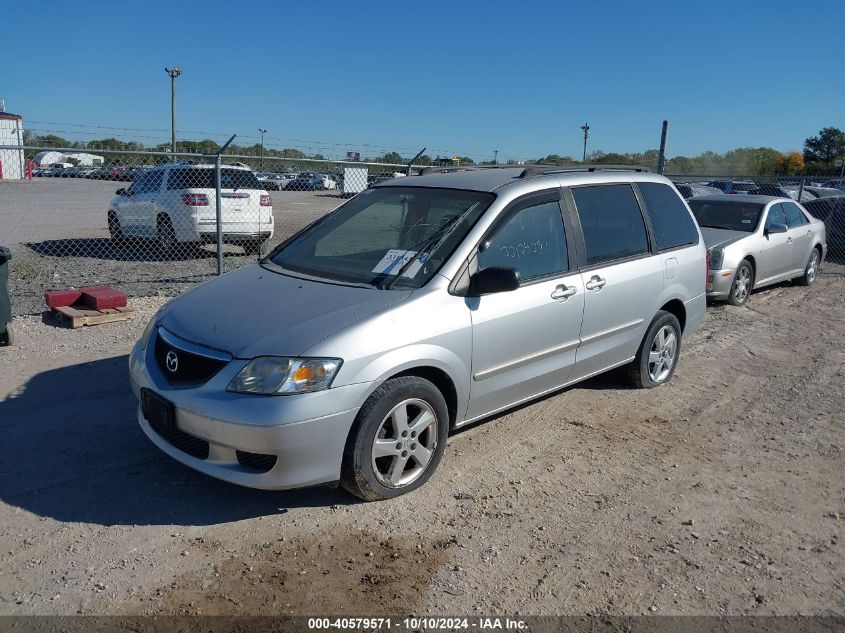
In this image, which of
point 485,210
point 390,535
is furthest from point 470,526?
point 485,210

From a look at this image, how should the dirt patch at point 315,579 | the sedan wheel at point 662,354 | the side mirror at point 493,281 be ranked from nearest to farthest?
the dirt patch at point 315,579 → the side mirror at point 493,281 → the sedan wheel at point 662,354

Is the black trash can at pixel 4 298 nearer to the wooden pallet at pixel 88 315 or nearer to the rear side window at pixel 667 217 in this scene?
the wooden pallet at pixel 88 315

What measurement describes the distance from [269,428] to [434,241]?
1.62m

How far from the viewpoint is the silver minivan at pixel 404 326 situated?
11.6 feet

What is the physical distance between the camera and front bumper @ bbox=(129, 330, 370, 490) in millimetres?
3441

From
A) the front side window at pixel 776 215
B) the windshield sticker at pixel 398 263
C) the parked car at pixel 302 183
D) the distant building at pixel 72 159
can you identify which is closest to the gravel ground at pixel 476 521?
the windshield sticker at pixel 398 263

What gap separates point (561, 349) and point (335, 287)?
1631mm

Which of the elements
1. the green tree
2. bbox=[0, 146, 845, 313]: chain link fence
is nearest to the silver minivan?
bbox=[0, 146, 845, 313]: chain link fence

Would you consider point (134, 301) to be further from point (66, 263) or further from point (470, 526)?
point (470, 526)

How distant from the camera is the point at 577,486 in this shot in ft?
13.9

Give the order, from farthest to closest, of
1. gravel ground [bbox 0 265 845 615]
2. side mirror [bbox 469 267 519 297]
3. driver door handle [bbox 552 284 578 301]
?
driver door handle [bbox 552 284 578 301] < side mirror [bbox 469 267 519 297] < gravel ground [bbox 0 265 845 615]

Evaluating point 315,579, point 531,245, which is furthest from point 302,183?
point 315,579

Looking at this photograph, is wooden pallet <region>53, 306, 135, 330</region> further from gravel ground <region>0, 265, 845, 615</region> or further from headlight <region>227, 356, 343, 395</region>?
headlight <region>227, 356, 343, 395</region>

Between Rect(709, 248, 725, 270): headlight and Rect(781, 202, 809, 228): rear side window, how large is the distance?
2315mm
